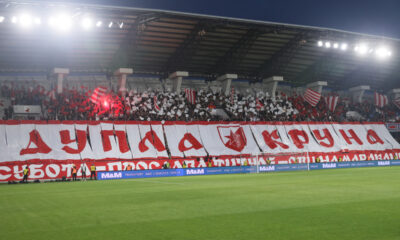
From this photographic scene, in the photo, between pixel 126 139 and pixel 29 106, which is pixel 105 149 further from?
pixel 29 106

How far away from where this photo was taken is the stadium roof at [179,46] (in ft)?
127

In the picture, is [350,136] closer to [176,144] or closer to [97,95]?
[176,144]

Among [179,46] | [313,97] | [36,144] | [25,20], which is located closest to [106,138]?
[36,144]

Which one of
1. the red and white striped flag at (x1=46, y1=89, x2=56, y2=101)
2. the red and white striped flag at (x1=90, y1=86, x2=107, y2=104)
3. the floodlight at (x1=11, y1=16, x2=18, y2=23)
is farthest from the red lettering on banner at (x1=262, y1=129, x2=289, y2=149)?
the floodlight at (x1=11, y1=16, x2=18, y2=23)

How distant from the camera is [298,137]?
163 ft

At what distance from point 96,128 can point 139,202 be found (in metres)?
27.2

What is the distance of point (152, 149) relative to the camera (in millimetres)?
42031

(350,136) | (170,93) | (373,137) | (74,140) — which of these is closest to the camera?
(74,140)

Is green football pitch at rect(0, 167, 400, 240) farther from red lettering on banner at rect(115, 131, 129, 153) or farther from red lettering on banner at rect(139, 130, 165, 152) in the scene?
red lettering on banner at rect(139, 130, 165, 152)

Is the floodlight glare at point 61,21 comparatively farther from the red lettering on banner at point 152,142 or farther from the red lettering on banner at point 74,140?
the red lettering on banner at point 152,142

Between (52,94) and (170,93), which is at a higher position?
(52,94)

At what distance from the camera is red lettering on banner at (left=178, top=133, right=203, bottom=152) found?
4356 centimetres

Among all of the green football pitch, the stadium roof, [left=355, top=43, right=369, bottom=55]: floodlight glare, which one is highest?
the stadium roof

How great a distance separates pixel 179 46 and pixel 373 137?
1129 inches
